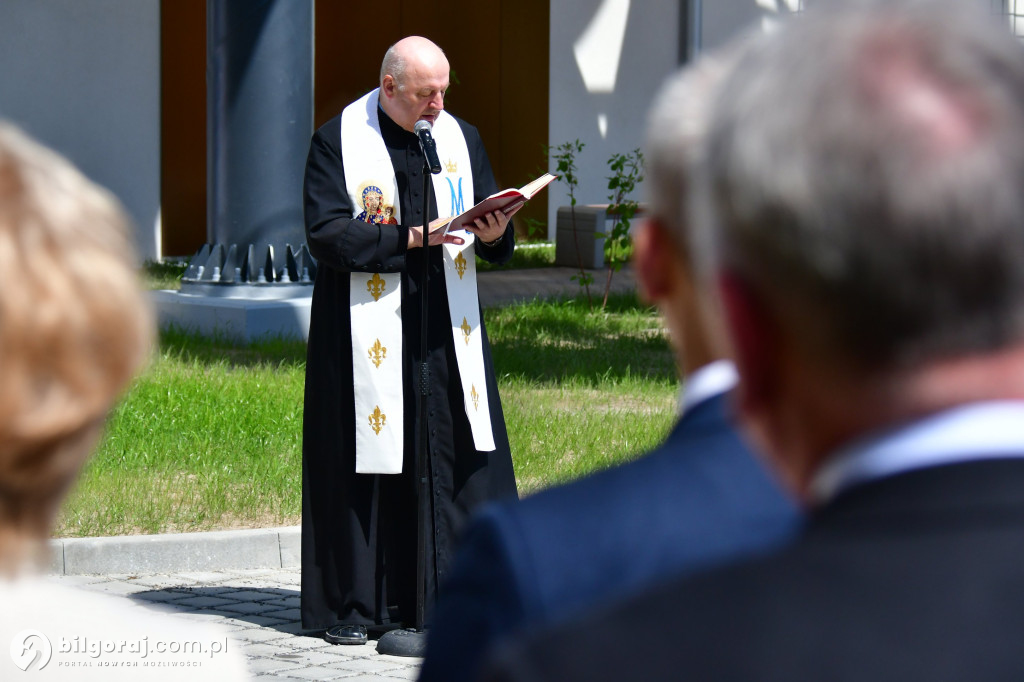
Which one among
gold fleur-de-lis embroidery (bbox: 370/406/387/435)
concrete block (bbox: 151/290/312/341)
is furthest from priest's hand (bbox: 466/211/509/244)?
concrete block (bbox: 151/290/312/341)

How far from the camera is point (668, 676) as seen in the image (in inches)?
39.5

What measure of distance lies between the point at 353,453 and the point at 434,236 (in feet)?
2.81

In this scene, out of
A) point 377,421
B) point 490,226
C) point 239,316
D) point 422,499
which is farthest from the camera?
point 239,316

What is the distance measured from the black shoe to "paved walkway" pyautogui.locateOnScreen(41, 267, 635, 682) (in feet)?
0.09

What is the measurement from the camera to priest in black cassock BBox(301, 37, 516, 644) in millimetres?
5465

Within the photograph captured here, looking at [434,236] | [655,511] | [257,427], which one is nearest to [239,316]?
[257,427]

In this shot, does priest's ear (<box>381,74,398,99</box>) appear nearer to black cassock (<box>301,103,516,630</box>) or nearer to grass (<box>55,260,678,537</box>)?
black cassock (<box>301,103,516,630</box>)

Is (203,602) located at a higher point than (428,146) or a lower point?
lower

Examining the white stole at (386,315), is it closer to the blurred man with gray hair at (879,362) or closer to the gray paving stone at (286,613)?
the gray paving stone at (286,613)

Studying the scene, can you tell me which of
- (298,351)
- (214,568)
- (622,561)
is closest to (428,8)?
(298,351)

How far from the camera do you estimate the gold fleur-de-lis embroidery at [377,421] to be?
5.41 metres

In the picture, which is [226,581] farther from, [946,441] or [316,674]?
[946,441]

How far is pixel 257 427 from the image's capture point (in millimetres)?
8344

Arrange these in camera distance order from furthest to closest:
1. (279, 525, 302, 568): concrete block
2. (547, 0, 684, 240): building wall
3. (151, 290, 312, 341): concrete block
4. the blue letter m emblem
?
1. (547, 0, 684, 240): building wall
2. (151, 290, 312, 341): concrete block
3. (279, 525, 302, 568): concrete block
4. the blue letter m emblem
